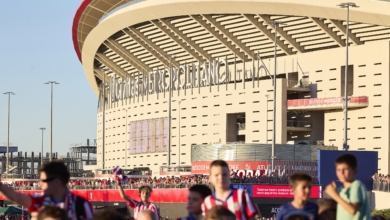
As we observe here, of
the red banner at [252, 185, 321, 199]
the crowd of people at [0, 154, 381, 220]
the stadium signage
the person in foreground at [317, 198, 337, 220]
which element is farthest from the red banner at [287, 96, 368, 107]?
the crowd of people at [0, 154, 381, 220]

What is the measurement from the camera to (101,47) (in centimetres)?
9400

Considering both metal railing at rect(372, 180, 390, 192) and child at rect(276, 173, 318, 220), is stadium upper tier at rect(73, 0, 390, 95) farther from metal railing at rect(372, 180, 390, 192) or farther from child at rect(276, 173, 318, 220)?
child at rect(276, 173, 318, 220)

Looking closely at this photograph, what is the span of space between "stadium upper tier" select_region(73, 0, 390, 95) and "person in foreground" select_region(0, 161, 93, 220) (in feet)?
186

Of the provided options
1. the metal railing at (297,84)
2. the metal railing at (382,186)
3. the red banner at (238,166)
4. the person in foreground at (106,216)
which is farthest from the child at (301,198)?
the metal railing at (297,84)

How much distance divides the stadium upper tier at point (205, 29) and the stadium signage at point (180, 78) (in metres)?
0.88

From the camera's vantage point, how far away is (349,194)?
29.3ft

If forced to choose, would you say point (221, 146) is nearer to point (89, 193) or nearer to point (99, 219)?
point (89, 193)

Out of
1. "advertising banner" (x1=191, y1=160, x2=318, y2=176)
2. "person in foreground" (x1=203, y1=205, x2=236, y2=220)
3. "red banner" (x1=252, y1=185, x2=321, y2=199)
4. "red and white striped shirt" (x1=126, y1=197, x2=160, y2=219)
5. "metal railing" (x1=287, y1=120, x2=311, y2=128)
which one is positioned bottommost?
"red banner" (x1=252, y1=185, x2=321, y2=199)

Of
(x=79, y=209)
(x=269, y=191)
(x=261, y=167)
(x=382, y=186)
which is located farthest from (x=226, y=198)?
(x=261, y=167)

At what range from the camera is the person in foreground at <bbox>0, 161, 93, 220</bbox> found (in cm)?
873

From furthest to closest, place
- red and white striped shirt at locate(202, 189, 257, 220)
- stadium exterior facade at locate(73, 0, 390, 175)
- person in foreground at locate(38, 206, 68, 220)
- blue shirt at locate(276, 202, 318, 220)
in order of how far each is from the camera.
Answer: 1. stadium exterior facade at locate(73, 0, 390, 175)
2. red and white striped shirt at locate(202, 189, 257, 220)
3. blue shirt at locate(276, 202, 318, 220)
4. person in foreground at locate(38, 206, 68, 220)

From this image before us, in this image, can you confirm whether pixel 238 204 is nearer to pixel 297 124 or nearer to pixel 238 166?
pixel 238 166

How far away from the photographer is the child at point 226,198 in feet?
30.2

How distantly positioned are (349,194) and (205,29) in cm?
6926
